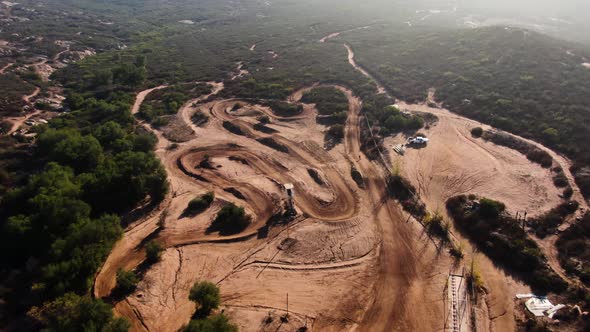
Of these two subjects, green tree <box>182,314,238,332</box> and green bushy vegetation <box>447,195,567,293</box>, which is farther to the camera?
green bushy vegetation <box>447,195,567,293</box>

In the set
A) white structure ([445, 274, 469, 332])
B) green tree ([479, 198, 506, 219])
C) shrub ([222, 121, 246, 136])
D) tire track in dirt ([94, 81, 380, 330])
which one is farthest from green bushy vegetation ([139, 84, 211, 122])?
white structure ([445, 274, 469, 332])

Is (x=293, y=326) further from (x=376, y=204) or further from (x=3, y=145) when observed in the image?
(x=3, y=145)

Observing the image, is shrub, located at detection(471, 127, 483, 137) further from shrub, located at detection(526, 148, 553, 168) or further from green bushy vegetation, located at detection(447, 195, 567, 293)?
green bushy vegetation, located at detection(447, 195, 567, 293)

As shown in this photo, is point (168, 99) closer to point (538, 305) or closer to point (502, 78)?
point (538, 305)

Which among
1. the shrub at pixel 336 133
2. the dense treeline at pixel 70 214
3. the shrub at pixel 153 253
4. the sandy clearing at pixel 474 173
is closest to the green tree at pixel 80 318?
the dense treeline at pixel 70 214

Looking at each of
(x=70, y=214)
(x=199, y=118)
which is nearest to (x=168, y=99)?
(x=199, y=118)

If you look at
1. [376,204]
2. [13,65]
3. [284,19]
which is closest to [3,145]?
[13,65]

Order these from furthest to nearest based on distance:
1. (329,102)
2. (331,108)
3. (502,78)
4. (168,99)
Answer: (502,78) → (168,99) → (329,102) → (331,108)
